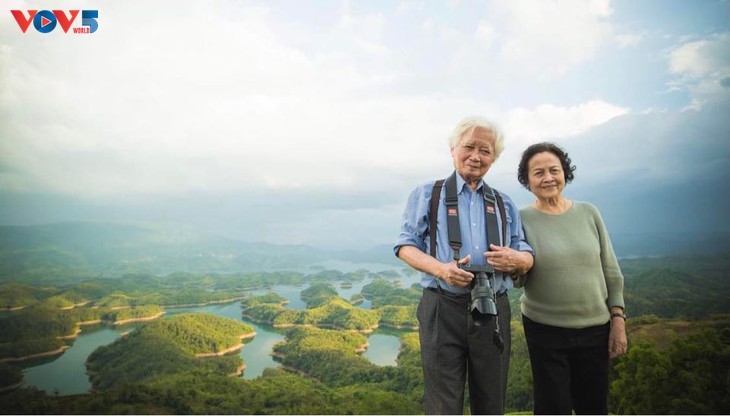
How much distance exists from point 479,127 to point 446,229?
51cm

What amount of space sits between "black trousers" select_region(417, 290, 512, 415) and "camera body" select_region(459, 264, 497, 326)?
49 millimetres

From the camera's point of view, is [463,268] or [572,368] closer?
[463,268]

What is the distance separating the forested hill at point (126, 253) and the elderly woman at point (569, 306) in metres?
86.8

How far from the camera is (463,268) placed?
155 centimetres

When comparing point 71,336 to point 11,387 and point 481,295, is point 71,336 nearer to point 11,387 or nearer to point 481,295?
point 11,387

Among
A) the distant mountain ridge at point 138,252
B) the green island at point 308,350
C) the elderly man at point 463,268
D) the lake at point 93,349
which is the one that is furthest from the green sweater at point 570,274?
the distant mountain ridge at point 138,252

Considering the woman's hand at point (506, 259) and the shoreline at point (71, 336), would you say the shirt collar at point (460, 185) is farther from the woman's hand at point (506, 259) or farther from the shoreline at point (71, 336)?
the shoreline at point (71, 336)

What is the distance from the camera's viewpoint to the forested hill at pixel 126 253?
73250mm

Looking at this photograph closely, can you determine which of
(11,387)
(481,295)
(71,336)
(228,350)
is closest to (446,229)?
(481,295)

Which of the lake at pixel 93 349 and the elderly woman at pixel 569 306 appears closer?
the elderly woman at pixel 569 306

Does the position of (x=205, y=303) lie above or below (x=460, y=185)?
below

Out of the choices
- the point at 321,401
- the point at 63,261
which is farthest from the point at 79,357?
the point at 63,261

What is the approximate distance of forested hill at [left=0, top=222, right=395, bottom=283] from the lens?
2884 inches

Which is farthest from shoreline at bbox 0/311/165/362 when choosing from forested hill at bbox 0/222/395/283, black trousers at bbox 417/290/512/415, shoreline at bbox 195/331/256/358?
black trousers at bbox 417/290/512/415
